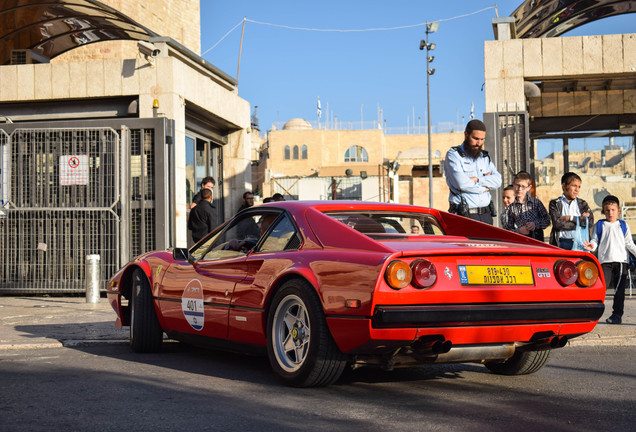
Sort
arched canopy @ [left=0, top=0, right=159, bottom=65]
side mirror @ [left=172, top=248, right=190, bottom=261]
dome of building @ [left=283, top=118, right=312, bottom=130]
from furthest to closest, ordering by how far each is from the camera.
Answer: dome of building @ [left=283, top=118, right=312, bottom=130] → arched canopy @ [left=0, top=0, right=159, bottom=65] → side mirror @ [left=172, top=248, right=190, bottom=261]

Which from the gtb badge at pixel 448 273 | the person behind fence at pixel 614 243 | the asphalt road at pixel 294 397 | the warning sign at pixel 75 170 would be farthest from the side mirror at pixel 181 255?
the warning sign at pixel 75 170

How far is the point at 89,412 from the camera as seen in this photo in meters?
4.61

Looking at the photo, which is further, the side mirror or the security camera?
the security camera

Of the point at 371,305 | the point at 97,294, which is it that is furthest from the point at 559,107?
the point at 371,305

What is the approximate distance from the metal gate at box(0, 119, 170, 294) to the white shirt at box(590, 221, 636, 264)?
716 centimetres

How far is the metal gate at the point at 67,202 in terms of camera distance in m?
13.6

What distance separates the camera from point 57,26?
19.2 m

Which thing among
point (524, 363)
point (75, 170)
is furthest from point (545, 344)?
point (75, 170)

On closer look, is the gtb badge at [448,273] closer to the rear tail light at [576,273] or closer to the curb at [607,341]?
the rear tail light at [576,273]

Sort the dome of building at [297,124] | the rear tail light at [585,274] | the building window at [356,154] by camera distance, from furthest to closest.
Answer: the dome of building at [297,124] → the building window at [356,154] → the rear tail light at [585,274]

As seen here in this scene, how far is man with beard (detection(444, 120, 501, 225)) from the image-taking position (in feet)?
27.5

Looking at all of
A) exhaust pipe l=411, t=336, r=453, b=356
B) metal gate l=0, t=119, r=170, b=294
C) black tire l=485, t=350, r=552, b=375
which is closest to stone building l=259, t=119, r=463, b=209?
metal gate l=0, t=119, r=170, b=294

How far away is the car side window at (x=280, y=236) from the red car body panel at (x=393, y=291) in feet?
0.22

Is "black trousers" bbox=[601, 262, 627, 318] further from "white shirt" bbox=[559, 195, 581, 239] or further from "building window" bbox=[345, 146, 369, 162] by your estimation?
"building window" bbox=[345, 146, 369, 162]
